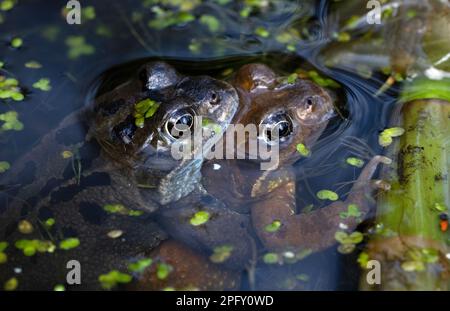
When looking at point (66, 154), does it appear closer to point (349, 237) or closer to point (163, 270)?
point (163, 270)

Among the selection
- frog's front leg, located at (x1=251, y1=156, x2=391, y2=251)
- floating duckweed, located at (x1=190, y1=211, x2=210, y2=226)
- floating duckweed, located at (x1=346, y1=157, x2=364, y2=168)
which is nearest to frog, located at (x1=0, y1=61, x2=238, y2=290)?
floating duckweed, located at (x1=190, y1=211, x2=210, y2=226)

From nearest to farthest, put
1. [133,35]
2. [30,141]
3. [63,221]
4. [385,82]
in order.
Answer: [63,221] → [30,141] → [385,82] → [133,35]

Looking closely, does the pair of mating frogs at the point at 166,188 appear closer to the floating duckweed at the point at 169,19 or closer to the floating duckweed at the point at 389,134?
the floating duckweed at the point at 389,134

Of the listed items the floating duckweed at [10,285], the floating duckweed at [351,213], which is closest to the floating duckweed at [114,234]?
the floating duckweed at [10,285]

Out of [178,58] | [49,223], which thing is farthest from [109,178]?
[178,58]
